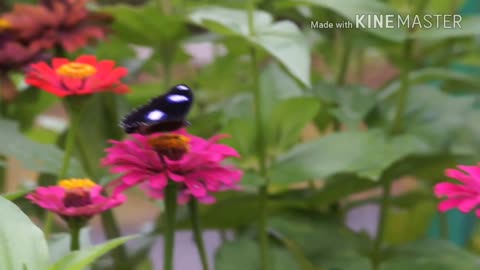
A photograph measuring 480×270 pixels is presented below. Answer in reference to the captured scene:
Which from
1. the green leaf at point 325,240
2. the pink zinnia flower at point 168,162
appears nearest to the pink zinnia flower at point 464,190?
the pink zinnia flower at point 168,162

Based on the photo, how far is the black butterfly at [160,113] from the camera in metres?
0.27

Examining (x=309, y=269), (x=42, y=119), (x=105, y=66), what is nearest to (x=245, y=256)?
(x=309, y=269)

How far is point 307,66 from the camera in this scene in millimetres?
399

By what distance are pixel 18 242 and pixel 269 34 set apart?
0.71 feet

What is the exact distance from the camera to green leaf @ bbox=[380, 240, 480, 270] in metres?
0.47

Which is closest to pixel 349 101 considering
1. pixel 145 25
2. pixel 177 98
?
pixel 145 25

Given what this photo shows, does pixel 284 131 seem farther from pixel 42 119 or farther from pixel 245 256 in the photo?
pixel 42 119

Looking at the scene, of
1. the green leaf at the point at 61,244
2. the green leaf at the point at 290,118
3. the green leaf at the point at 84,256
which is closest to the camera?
the green leaf at the point at 84,256

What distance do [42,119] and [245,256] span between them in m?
0.32

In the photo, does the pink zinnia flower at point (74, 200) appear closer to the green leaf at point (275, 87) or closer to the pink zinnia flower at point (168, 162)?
the pink zinnia flower at point (168, 162)

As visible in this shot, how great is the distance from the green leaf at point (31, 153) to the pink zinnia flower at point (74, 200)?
0.40 ft

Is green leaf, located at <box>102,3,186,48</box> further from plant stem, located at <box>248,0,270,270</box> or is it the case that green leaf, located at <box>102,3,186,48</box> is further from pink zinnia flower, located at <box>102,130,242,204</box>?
pink zinnia flower, located at <box>102,130,242,204</box>

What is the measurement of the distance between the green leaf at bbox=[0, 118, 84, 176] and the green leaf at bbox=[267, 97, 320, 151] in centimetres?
12

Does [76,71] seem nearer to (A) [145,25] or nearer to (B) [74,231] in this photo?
(B) [74,231]
